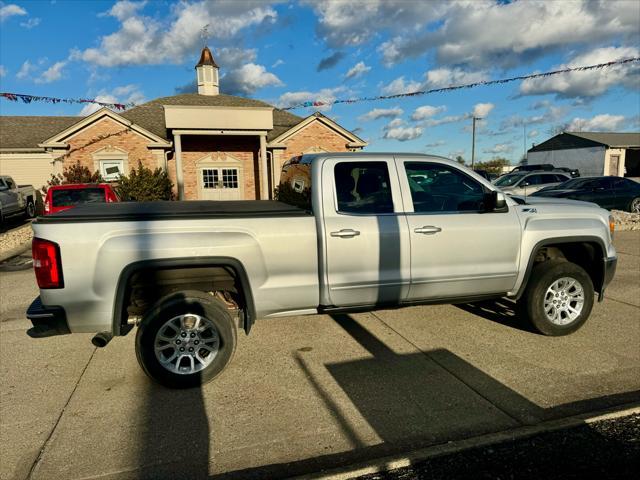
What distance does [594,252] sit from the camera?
4.84 meters

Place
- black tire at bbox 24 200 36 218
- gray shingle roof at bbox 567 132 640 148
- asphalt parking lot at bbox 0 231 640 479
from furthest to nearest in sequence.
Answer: gray shingle roof at bbox 567 132 640 148, black tire at bbox 24 200 36 218, asphalt parking lot at bbox 0 231 640 479

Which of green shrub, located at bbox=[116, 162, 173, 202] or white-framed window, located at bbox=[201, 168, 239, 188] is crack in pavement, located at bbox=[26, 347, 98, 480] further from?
white-framed window, located at bbox=[201, 168, 239, 188]

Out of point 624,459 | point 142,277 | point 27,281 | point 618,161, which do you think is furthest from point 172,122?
point 618,161

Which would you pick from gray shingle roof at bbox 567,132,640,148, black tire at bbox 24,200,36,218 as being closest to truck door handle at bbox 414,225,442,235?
black tire at bbox 24,200,36,218

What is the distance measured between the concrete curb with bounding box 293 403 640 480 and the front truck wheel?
1.50 meters

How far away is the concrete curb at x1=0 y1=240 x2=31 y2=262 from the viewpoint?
10334 mm

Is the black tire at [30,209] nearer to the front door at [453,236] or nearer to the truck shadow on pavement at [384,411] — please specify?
the truck shadow on pavement at [384,411]

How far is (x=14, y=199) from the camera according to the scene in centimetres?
1602

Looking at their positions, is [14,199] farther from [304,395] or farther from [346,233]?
[304,395]

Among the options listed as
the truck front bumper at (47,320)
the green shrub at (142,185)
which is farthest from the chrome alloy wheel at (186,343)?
the green shrub at (142,185)

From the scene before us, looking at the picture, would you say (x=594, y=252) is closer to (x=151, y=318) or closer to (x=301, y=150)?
(x=151, y=318)

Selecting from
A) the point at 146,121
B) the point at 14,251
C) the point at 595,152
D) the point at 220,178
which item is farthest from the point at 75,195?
the point at 595,152

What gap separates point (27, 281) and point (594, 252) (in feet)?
28.2

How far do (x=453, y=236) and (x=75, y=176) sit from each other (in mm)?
17961
